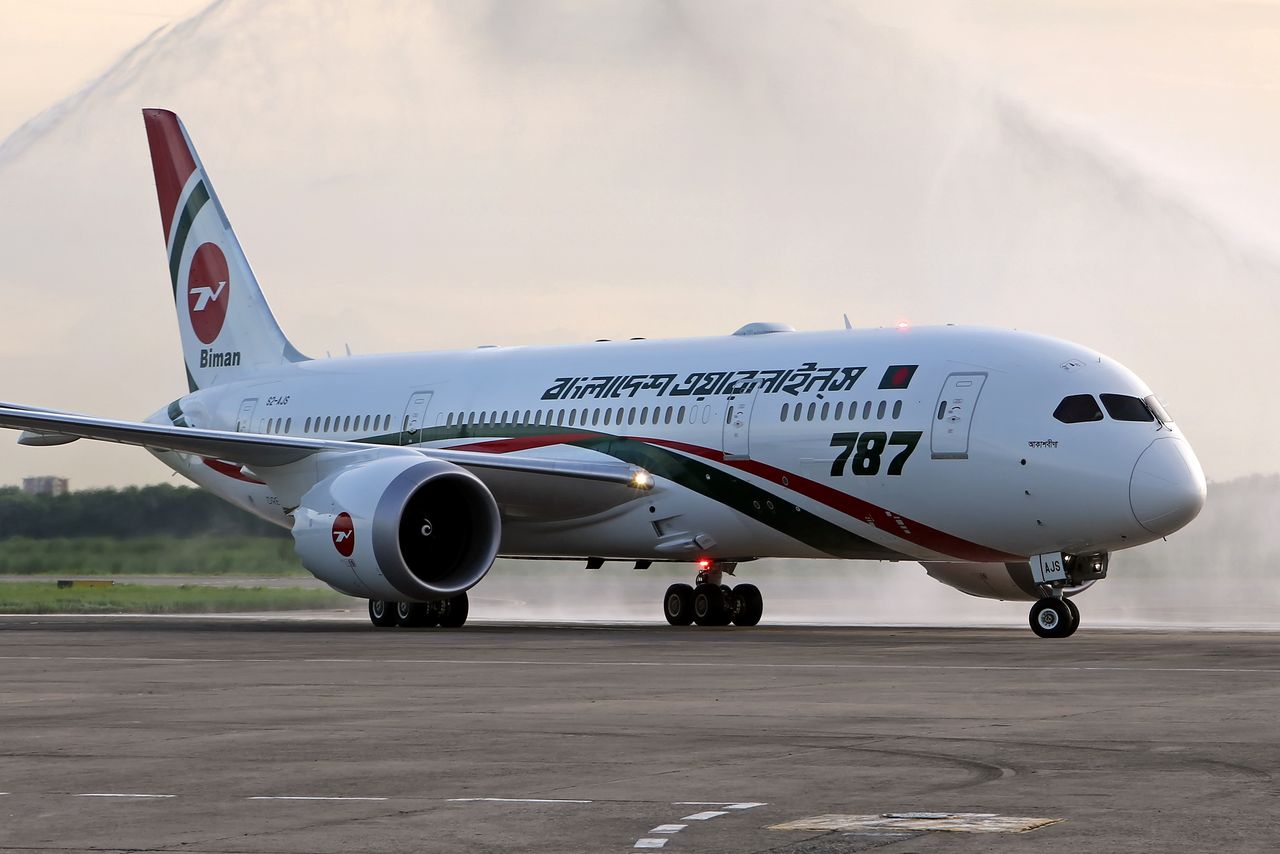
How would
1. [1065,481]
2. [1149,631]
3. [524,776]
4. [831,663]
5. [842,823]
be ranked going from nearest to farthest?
[842,823]
[524,776]
[831,663]
[1065,481]
[1149,631]

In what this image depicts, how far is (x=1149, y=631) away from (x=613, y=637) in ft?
25.1

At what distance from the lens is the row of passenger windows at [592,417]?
2791 centimetres

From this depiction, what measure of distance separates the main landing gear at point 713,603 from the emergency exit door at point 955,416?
6028mm

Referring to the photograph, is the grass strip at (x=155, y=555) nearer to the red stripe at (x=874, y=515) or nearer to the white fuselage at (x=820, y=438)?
the white fuselage at (x=820, y=438)

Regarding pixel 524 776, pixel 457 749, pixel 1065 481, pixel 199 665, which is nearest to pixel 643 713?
pixel 457 749

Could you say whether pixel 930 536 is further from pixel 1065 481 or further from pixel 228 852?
pixel 228 852

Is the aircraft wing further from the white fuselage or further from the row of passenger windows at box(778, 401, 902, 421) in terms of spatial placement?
the row of passenger windows at box(778, 401, 902, 421)

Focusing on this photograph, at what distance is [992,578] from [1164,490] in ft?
15.8

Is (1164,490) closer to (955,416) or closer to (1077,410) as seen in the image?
(1077,410)

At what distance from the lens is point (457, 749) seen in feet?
36.7

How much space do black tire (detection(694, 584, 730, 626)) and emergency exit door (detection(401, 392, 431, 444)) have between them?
539cm

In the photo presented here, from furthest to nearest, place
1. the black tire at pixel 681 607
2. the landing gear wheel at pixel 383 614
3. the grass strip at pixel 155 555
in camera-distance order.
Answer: the grass strip at pixel 155 555 < the black tire at pixel 681 607 < the landing gear wheel at pixel 383 614

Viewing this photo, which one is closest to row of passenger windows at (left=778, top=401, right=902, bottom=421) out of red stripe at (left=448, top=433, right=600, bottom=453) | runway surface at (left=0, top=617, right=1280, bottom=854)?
red stripe at (left=448, top=433, right=600, bottom=453)

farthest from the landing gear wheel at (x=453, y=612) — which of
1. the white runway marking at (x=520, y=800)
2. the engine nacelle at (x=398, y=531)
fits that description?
the white runway marking at (x=520, y=800)
